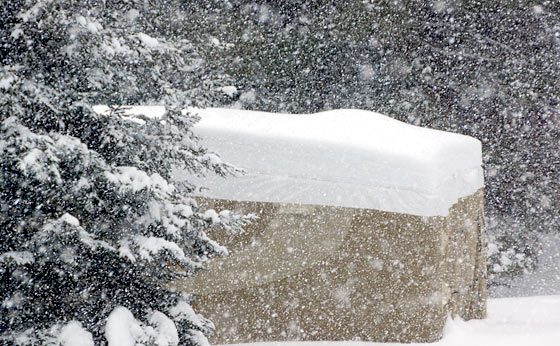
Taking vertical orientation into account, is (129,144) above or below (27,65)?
below

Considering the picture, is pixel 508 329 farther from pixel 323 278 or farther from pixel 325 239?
pixel 325 239

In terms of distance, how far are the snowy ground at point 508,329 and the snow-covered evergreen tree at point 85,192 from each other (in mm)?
2323

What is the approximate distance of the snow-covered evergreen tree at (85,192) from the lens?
3025mm

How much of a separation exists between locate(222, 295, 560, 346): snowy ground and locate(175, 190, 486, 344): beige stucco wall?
A: 0.60ft

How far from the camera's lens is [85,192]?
10.4 feet

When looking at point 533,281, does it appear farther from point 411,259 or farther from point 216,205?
point 216,205

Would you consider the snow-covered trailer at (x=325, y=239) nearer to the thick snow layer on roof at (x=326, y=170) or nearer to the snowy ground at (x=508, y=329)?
the thick snow layer on roof at (x=326, y=170)

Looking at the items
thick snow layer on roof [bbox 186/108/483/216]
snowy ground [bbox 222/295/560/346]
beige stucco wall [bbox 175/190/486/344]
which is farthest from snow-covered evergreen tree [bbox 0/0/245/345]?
snowy ground [bbox 222/295/560/346]

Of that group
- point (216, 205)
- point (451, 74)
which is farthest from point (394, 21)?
point (216, 205)

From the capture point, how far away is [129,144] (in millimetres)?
3512

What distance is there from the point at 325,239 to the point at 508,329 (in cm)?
274

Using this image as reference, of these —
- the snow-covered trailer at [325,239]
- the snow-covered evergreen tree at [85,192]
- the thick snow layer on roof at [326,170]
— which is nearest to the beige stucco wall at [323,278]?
the snow-covered trailer at [325,239]

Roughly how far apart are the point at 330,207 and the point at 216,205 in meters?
1.04

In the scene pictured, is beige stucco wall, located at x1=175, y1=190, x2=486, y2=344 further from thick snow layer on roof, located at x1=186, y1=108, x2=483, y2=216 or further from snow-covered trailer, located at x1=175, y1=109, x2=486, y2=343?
thick snow layer on roof, located at x1=186, y1=108, x2=483, y2=216
